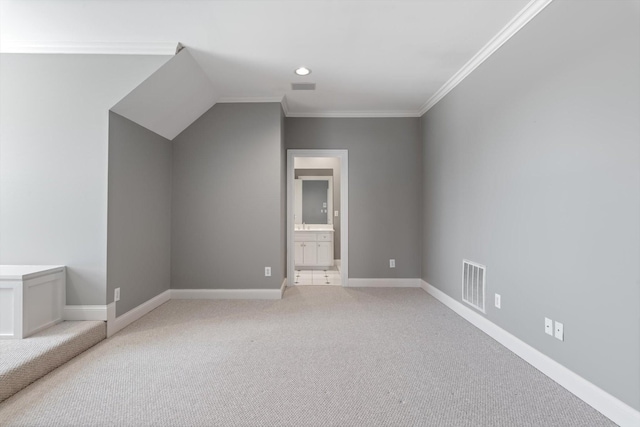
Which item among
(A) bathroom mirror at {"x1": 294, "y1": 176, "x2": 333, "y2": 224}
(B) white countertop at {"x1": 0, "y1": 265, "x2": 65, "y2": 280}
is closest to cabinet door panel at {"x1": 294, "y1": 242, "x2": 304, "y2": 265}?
(A) bathroom mirror at {"x1": 294, "y1": 176, "x2": 333, "y2": 224}

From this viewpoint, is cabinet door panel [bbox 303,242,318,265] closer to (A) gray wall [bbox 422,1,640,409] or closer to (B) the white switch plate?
(A) gray wall [bbox 422,1,640,409]

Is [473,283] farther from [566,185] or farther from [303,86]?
[303,86]

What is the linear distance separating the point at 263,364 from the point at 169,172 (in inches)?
108

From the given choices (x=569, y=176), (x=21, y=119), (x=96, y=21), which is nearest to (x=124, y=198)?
(x=21, y=119)

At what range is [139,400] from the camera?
182cm

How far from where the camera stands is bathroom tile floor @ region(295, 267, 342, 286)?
4852mm

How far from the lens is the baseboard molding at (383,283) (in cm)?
453

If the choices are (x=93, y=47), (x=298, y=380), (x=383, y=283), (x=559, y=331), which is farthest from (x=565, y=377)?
(x=93, y=47)

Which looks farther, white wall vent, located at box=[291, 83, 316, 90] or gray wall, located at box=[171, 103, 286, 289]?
gray wall, located at box=[171, 103, 286, 289]

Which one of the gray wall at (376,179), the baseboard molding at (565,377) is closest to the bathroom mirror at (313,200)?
the gray wall at (376,179)

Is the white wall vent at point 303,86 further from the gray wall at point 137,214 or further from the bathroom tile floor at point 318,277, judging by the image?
the bathroom tile floor at point 318,277

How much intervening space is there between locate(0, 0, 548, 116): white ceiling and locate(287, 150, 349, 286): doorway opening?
152 centimetres

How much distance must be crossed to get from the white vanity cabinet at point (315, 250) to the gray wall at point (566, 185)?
3.21m

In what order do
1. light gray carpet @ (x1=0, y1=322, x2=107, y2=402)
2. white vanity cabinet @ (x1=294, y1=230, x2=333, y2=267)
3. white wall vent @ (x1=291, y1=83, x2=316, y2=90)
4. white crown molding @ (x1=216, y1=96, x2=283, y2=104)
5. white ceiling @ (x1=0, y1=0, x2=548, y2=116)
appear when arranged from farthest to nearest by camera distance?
white vanity cabinet @ (x1=294, y1=230, x2=333, y2=267)
white crown molding @ (x1=216, y1=96, x2=283, y2=104)
white wall vent @ (x1=291, y1=83, x2=316, y2=90)
white ceiling @ (x1=0, y1=0, x2=548, y2=116)
light gray carpet @ (x1=0, y1=322, x2=107, y2=402)
